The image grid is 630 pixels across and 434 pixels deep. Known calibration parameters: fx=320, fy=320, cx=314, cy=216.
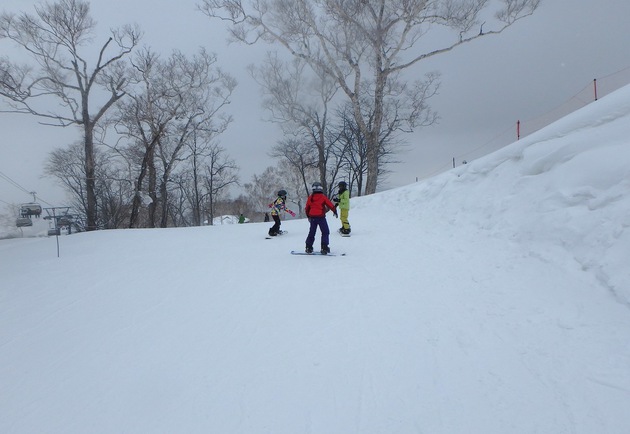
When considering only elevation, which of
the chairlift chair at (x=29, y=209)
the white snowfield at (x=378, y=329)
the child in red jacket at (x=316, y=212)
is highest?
the chairlift chair at (x=29, y=209)

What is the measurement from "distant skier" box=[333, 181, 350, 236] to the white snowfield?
195 centimetres

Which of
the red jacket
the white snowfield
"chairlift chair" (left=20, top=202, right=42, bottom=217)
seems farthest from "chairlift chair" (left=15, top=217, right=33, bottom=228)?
the red jacket

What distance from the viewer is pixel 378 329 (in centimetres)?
384

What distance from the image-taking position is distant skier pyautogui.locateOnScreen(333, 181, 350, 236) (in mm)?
9514

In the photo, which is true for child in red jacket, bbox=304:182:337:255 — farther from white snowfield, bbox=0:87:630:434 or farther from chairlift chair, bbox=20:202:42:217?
chairlift chair, bbox=20:202:42:217

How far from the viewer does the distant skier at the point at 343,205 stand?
9.51 meters

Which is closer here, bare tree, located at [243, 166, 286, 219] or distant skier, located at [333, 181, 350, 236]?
distant skier, located at [333, 181, 350, 236]

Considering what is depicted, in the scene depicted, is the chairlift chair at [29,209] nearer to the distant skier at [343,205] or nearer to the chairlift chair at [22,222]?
the chairlift chair at [22,222]

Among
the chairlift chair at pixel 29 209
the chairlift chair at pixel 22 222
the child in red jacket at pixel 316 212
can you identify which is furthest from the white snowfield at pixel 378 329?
the chairlift chair at pixel 22 222

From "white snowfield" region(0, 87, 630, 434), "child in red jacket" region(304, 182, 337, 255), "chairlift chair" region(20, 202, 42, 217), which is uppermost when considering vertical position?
"chairlift chair" region(20, 202, 42, 217)

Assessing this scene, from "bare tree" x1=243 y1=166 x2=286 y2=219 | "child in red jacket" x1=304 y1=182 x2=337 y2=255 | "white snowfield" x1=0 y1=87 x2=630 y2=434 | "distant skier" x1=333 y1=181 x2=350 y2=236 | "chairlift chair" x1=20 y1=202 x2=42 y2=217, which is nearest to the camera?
"white snowfield" x1=0 y1=87 x2=630 y2=434

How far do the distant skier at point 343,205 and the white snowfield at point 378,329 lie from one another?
195 centimetres

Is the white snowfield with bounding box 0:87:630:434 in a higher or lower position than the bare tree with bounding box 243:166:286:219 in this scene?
lower

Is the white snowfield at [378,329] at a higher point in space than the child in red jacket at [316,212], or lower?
lower
